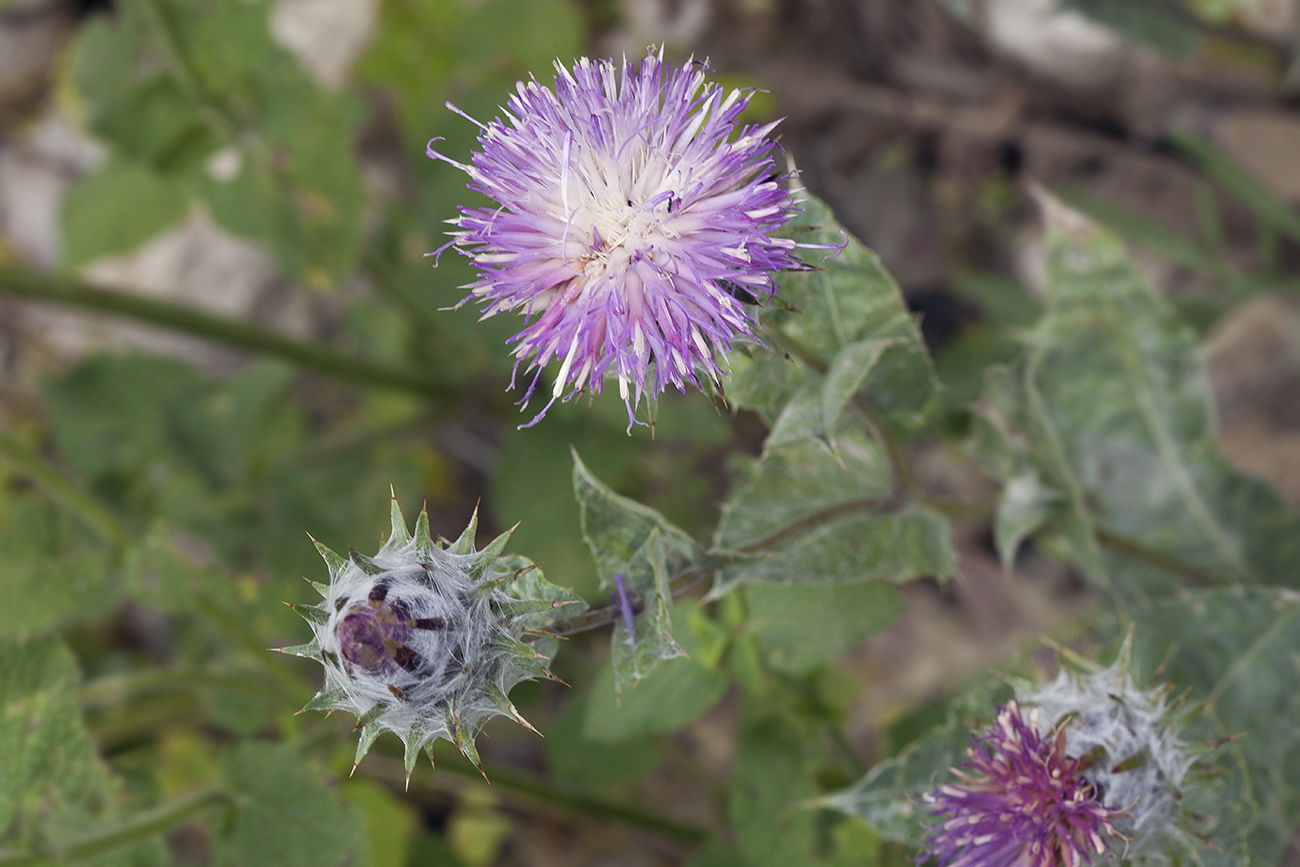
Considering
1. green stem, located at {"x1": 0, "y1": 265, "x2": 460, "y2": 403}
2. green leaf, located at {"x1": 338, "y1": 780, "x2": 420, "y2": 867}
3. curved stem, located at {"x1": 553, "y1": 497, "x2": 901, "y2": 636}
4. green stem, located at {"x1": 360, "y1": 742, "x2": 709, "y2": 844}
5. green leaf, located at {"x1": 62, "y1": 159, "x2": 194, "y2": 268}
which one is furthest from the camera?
green leaf, located at {"x1": 62, "y1": 159, "x2": 194, "y2": 268}

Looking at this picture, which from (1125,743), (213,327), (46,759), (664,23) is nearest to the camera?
(1125,743)

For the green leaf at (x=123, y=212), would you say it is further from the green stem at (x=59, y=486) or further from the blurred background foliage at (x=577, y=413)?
the green stem at (x=59, y=486)

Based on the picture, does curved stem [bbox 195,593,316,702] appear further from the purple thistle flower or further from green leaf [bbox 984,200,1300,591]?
green leaf [bbox 984,200,1300,591]

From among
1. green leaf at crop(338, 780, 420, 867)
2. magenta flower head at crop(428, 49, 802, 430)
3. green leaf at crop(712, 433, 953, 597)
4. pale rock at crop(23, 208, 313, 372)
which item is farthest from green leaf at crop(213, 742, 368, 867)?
pale rock at crop(23, 208, 313, 372)

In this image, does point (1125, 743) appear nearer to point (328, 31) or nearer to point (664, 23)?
point (664, 23)

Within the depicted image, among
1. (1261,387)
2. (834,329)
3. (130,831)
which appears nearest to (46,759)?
(130,831)

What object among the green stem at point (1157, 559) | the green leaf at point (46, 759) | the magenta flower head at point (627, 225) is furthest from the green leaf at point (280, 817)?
the green stem at point (1157, 559)
